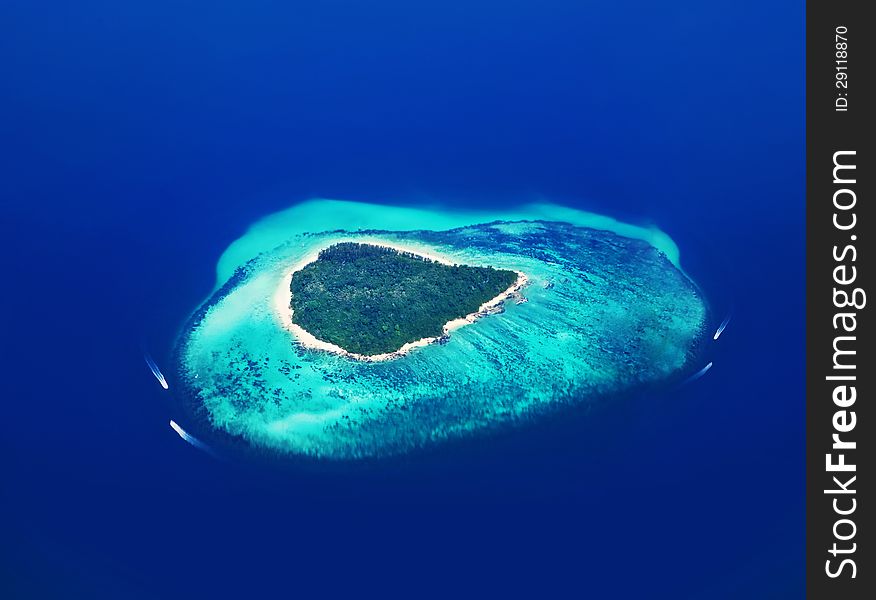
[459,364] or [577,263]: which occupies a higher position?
[577,263]

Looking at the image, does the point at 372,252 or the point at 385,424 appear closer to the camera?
the point at 385,424

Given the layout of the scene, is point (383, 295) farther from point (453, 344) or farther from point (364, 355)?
point (453, 344)

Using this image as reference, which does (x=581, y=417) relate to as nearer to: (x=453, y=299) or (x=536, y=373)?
(x=536, y=373)

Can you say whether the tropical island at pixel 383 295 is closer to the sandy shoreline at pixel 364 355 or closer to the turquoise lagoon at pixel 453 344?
the sandy shoreline at pixel 364 355

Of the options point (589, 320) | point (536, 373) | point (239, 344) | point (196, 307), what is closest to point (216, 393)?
point (239, 344)

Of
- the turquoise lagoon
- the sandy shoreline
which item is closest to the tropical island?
the sandy shoreline

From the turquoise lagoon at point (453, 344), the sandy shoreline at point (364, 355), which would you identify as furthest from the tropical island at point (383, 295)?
the turquoise lagoon at point (453, 344)

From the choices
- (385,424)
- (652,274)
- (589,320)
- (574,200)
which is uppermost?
(574,200)
